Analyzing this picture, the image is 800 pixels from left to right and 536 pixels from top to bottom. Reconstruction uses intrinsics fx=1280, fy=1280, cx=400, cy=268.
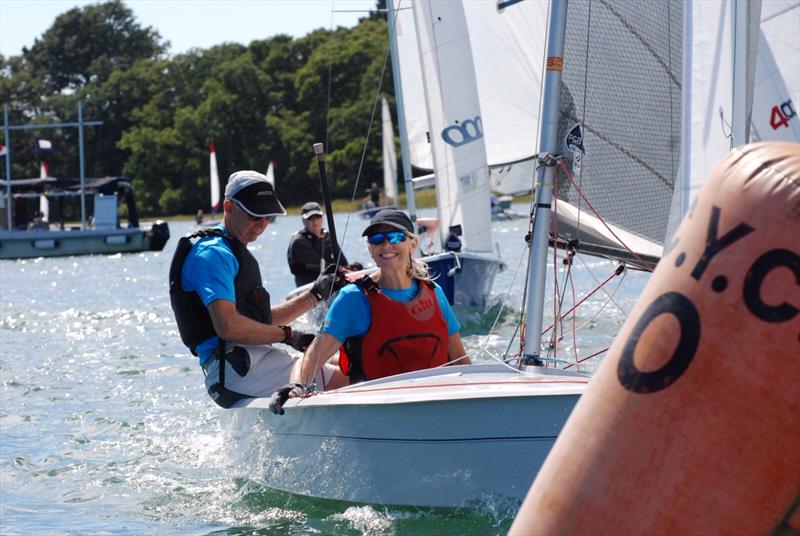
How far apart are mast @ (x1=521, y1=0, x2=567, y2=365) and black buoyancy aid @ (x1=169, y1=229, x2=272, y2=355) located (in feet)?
3.89

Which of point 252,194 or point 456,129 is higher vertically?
point 456,129

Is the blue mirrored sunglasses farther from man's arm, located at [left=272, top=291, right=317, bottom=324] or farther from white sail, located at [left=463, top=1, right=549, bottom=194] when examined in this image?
white sail, located at [left=463, top=1, right=549, bottom=194]

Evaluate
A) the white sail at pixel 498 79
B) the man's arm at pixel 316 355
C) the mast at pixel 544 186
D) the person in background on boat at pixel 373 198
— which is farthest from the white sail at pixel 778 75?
the person in background on boat at pixel 373 198

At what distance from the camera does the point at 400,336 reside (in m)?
5.31

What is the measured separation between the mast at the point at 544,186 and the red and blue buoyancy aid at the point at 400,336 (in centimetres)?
39

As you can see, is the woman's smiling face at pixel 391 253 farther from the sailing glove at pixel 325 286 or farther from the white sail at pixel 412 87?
the white sail at pixel 412 87

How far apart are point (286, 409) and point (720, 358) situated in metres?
2.79

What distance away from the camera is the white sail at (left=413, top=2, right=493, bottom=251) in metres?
13.8

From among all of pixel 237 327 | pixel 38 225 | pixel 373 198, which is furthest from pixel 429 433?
pixel 373 198

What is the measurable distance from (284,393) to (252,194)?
0.87m

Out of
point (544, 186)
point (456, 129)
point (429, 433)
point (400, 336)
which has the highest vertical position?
point (456, 129)

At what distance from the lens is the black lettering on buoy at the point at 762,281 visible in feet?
8.70

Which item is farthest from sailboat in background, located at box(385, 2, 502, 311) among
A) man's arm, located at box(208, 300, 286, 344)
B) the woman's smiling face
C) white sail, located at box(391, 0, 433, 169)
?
the woman's smiling face

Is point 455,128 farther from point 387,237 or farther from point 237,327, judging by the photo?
point 387,237
